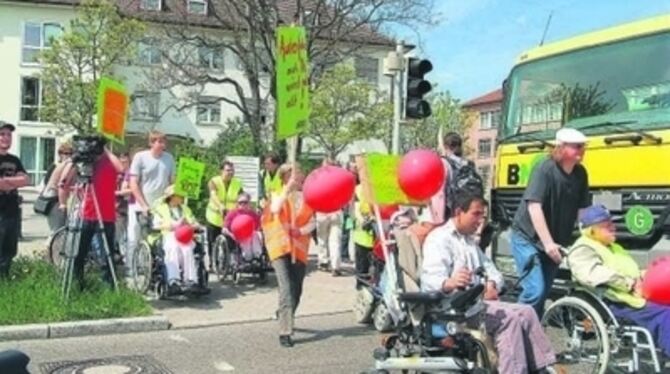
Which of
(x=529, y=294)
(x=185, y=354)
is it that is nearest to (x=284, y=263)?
(x=185, y=354)

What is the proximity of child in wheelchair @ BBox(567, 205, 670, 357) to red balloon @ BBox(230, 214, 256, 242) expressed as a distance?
5365 millimetres

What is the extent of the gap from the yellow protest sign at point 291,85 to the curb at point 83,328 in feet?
7.69

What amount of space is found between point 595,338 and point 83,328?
483 centimetres

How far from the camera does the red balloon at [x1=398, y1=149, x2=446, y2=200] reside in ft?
18.9

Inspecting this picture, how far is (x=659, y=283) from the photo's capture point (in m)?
5.57

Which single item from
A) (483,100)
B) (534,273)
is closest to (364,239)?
(534,273)

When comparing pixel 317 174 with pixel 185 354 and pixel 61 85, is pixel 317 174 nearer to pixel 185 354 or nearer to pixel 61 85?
pixel 185 354

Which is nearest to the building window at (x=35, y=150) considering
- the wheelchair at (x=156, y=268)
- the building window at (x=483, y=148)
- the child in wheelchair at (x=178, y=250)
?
the wheelchair at (x=156, y=268)

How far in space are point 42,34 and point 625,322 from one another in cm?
4674

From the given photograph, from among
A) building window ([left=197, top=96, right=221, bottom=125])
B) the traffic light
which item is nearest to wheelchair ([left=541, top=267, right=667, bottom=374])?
the traffic light

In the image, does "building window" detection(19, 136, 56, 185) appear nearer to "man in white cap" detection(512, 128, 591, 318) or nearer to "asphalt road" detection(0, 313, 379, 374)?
"asphalt road" detection(0, 313, 379, 374)

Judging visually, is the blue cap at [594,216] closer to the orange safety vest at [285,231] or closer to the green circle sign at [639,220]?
the green circle sign at [639,220]

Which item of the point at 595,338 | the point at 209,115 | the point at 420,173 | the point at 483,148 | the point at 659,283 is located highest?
the point at 209,115

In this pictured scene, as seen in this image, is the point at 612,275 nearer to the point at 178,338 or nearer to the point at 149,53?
the point at 178,338
